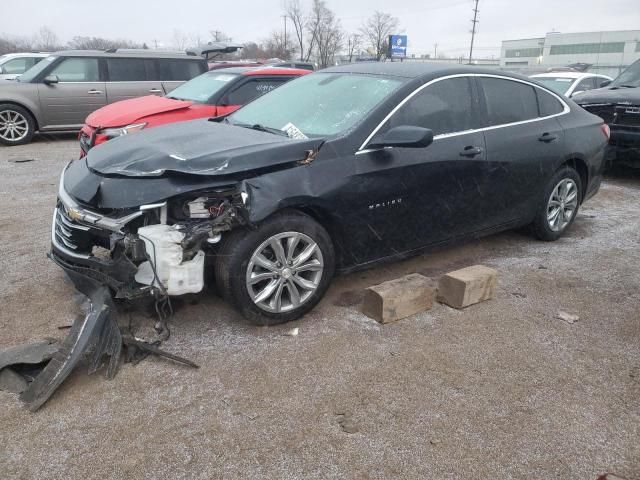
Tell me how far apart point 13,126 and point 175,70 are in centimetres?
330

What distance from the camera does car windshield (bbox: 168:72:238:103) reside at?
25.1 ft

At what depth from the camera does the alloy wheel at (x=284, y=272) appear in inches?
130

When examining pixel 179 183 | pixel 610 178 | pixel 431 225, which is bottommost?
pixel 610 178

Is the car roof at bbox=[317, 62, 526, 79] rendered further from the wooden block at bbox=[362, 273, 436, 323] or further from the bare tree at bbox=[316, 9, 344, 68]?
the bare tree at bbox=[316, 9, 344, 68]

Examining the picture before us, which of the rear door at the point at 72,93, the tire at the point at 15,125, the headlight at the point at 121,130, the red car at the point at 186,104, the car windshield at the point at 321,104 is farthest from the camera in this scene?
the rear door at the point at 72,93

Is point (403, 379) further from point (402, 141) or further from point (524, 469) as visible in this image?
point (402, 141)

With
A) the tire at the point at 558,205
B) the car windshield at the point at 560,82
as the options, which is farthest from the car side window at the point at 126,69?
the tire at the point at 558,205

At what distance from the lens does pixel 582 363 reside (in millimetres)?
3199

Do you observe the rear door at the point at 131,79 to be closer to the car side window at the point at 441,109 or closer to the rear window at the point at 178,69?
the rear window at the point at 178,69

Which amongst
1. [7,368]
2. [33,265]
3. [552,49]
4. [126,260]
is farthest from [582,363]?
[552,49]

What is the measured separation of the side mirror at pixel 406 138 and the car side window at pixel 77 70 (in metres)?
9.04

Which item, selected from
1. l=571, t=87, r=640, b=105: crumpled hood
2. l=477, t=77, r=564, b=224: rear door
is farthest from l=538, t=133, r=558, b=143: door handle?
l=571, t=87, r=640, b=105: crumpled hood

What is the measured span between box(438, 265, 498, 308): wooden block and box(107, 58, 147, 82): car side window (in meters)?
9.32

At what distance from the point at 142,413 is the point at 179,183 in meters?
1.27
